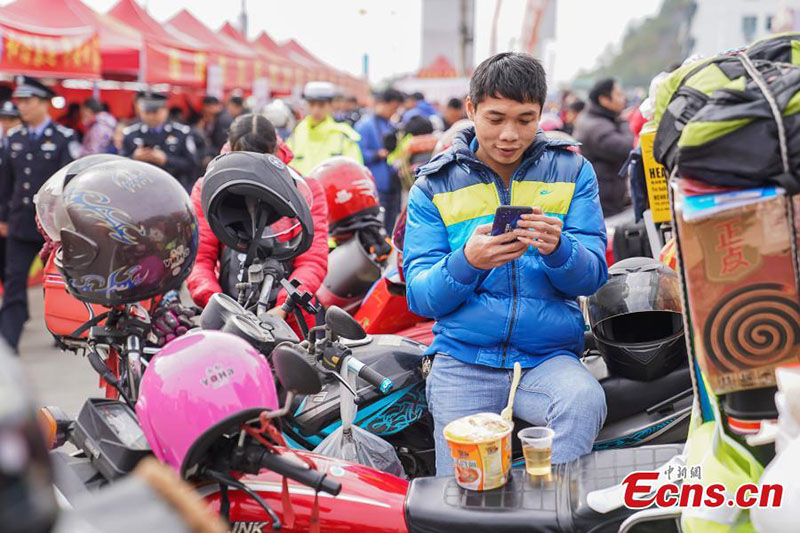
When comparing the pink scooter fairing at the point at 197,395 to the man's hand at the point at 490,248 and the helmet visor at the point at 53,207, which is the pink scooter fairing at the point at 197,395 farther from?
the man's hand at the point at 490,248

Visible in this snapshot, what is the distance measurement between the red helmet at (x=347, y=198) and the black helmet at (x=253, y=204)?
1.62 metres

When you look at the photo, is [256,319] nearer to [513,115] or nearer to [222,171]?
[222,171]

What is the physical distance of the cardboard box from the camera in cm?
171

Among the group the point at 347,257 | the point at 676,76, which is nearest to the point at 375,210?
the point at 347,257

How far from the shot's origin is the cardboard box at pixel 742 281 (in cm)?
171

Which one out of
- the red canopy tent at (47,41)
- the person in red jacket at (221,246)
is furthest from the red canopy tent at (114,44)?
the person in red jacket at (221,246)

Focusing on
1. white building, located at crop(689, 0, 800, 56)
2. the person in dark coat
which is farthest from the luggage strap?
white building, located at crop(689, 0, 800, 56)

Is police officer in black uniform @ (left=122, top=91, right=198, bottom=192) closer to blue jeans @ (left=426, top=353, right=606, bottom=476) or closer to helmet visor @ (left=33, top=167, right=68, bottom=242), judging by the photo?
helmet visor @ (left=33, top=167, right=68, bottom=242)

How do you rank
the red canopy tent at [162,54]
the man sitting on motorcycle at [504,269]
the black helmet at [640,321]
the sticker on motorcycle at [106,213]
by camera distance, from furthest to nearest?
1. the red canopy tent at [162,54]
2. the black helmet at [640,321]
3. the man sitting on motorcycle at [504,269]
4. the sticker on motorcycle at [106,213]

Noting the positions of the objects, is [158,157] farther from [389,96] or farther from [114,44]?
[114,44]

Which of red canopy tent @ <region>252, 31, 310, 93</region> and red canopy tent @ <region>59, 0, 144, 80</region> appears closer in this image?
red canopy tent @ <region>59, 0, 144, 80</region>

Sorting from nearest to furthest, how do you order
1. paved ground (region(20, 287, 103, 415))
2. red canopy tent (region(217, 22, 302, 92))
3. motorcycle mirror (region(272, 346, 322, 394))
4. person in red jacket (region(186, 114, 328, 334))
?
motorcycle mirror (region(272, 346, 322, 394)) → person in red jacket (region(186, 114, 328, 334)) → paved ground (region(20, 287, 103, 415)) → red canopy tent (region(217, 22, 302, 92))

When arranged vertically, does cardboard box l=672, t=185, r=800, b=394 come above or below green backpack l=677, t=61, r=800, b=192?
below

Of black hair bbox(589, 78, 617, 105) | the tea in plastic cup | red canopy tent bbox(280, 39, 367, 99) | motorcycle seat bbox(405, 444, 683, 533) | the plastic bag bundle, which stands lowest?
the plastic bag bundle
